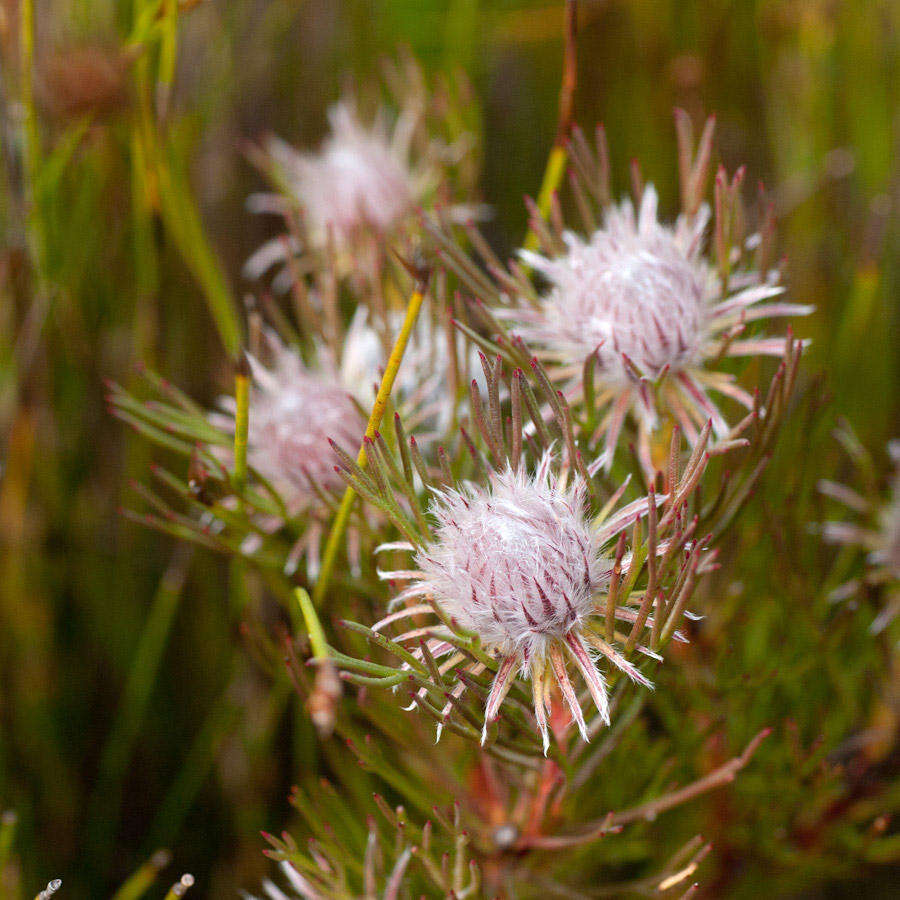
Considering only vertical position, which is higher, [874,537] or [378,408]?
[378,408]

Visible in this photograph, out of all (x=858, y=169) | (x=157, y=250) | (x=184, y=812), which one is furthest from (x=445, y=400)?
(x=858, y=169)

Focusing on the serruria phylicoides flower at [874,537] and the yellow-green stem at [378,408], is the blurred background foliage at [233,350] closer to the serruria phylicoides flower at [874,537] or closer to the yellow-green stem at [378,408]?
the serruria phylicoides flower at [874,537]

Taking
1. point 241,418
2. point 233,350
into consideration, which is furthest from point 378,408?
point 233,350

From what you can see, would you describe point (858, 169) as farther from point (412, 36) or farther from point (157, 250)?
point (157, 250)

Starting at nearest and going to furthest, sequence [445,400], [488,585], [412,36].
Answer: [488,585] < [445,400] < [412,36]

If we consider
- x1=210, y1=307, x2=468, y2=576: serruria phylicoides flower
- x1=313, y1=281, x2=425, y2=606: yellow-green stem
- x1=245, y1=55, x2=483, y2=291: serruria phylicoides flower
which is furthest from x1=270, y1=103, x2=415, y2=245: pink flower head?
x1=313, y1=281, x2=425, y2=606: yellow-green stem

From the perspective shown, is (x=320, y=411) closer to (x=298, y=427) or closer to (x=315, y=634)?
(x=298, y=427)

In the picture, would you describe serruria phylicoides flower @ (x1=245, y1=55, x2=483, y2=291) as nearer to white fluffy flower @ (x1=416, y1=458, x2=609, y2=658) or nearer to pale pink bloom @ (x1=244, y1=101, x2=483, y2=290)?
pale pink bloom @ (x1=244, y1=101, x2=483, y2=290)
